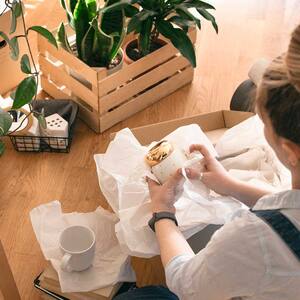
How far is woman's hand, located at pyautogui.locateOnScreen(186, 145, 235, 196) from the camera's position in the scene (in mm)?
1150

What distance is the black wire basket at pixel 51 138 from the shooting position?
1.66 m

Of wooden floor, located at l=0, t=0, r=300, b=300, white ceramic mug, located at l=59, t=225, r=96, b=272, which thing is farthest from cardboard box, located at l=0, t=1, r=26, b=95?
white ceramic mug, located at l=59, t=225, r=96, b=272

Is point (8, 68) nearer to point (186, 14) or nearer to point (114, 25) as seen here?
point (114, 25)

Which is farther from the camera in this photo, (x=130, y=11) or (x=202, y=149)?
(x=130, y=11)

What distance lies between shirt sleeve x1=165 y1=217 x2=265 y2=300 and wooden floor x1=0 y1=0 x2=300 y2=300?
448mm

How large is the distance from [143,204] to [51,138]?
1.96ft

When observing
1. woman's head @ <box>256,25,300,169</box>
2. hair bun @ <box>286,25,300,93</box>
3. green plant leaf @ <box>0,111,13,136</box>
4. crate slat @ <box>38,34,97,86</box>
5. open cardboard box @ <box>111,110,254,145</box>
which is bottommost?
open cardboard box @ <box>111,110,254,145</box>

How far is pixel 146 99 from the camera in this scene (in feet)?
6.11

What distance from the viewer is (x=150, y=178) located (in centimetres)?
120

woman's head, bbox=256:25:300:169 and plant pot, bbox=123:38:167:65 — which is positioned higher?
woman's head, bbox=256:25:300:169

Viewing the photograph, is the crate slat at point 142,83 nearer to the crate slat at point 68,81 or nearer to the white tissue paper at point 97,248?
the crate slat at point 68,81

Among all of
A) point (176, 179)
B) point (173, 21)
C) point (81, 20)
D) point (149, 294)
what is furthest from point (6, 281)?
point (173, 21)

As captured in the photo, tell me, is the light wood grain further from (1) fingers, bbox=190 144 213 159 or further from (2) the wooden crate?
(2) the wooden crate

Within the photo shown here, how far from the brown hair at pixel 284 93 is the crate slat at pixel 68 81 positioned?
99 centimetres
